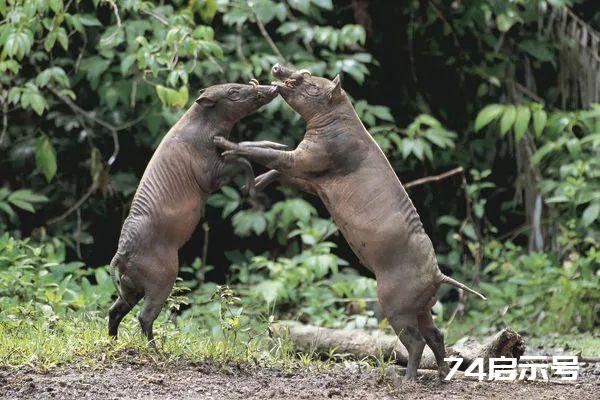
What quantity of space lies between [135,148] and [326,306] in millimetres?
2677

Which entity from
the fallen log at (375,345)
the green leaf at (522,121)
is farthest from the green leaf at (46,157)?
the green leaf at (522,121)

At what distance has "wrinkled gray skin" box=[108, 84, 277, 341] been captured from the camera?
6035 millimetres

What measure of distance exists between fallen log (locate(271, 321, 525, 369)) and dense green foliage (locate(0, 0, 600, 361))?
64 centimetres

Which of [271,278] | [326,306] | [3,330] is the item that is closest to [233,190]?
[271,278]

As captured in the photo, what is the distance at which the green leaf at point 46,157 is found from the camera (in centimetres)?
952

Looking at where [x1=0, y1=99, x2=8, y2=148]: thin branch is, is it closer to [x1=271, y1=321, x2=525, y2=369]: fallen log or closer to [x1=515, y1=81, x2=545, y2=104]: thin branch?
[x1=271, y1=321, x2=525, y2=369]: fallen log

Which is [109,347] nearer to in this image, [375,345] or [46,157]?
[375,345]

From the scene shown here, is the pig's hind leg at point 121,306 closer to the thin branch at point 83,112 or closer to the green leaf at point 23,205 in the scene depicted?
the green leaf at point 23,205

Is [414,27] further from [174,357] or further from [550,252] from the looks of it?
[174,357]

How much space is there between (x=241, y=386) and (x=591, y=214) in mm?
4818

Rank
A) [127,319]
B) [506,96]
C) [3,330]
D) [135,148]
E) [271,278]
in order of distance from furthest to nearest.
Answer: [506,96], [135,148], [271,278], [127,319], [3,330]

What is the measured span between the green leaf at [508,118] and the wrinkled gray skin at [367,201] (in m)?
4.15

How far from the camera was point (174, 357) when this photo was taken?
6.11m

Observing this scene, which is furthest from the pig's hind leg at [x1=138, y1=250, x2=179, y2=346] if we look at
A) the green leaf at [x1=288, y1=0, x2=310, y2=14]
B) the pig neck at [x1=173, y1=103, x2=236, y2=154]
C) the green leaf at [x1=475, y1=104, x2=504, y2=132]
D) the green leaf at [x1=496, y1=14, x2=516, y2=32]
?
the green leaf at [x1=496, y1=14, x2=516, y2=32]
